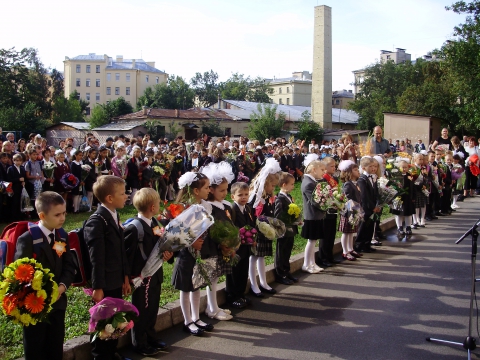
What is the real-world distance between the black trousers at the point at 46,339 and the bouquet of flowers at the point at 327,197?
4.87 metres

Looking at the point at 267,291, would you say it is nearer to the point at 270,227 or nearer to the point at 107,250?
the point at 270,227

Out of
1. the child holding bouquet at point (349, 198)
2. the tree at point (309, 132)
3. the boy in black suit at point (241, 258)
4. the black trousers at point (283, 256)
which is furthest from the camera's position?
the tree at point (309, 132)

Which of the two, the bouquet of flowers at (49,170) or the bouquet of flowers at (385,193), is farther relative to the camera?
the bouquet of flowers at (49,170)

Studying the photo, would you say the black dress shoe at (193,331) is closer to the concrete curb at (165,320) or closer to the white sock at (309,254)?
the concrete curb at (165,320)

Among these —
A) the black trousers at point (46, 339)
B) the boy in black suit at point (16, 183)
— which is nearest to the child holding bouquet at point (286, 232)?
the black trousers at point (46, 339)

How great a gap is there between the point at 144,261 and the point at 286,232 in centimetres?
296

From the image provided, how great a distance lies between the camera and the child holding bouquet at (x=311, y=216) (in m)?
8.31

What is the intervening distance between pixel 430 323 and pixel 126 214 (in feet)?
25.9

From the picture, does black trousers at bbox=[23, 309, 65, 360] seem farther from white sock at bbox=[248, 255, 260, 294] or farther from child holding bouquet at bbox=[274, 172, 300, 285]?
child holding bouquet at bbox=[274, 172, 300, 285]

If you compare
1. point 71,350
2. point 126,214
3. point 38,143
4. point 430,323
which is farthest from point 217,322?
point 38,143

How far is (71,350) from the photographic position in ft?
15.2

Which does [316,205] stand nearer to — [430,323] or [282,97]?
[430,323]

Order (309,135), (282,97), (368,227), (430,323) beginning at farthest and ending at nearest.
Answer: (282,97), (309,135), (368,227), (430,323)

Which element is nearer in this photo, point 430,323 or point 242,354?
point 242,354
